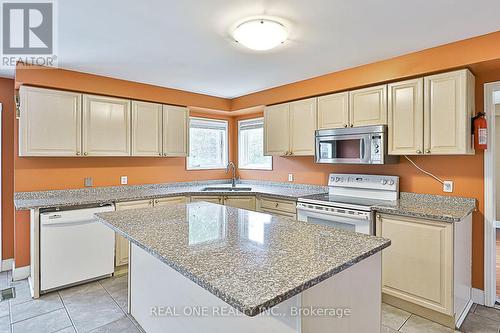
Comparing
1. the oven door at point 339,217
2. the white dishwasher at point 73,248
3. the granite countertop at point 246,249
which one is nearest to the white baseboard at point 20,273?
the white dishwasher at point 73,248

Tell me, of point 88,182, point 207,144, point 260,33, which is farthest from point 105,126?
point 260,33

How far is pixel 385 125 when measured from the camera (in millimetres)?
2867

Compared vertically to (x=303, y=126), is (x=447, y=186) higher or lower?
lower

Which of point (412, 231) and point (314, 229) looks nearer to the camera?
point (314, 229)

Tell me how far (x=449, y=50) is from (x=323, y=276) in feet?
8.17

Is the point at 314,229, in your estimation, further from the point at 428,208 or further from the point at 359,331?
the point at 428,208

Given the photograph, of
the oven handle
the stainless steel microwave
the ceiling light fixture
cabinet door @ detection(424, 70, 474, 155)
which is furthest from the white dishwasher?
cabinet door @ detection(424, 70, 474, 155)

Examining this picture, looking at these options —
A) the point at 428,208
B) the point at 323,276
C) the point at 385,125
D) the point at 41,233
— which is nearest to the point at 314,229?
the point at 323,276

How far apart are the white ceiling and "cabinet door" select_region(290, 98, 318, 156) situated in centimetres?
45

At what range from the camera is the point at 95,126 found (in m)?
3.37

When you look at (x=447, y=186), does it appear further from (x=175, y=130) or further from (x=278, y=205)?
(x=175, y=130)

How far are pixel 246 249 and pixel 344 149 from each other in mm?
2254
